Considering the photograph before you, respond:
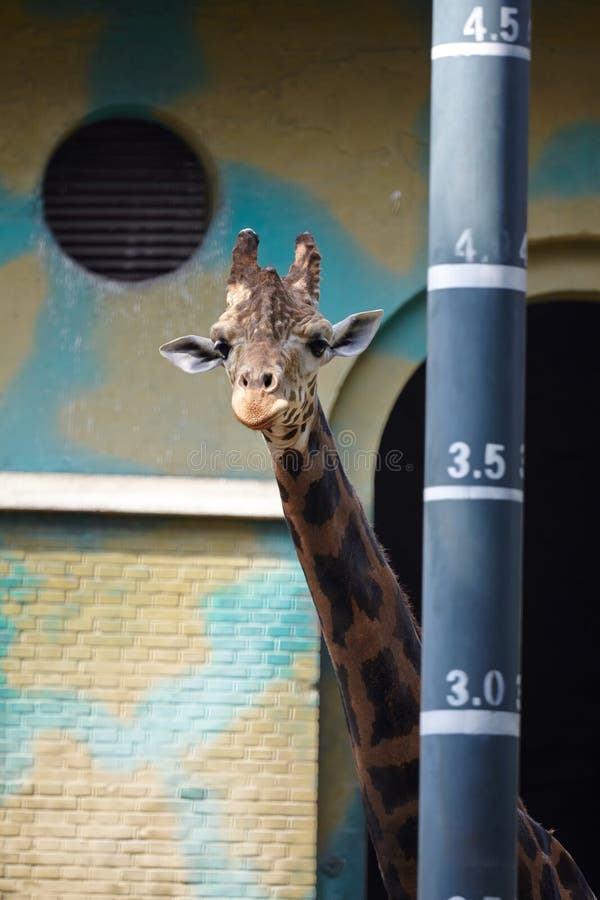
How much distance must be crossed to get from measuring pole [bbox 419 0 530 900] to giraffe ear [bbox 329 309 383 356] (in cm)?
168

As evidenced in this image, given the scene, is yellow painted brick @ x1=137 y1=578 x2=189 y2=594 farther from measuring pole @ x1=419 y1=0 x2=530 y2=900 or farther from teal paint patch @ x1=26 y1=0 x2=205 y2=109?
measuring pole @ x1=419 y1=0 x2=530 y2=900

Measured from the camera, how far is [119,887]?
8.99 meters

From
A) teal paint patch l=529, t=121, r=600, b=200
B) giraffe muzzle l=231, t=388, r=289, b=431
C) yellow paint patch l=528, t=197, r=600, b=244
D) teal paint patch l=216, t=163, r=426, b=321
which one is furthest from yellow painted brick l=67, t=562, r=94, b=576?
giraffe muzzle l=231, t=388, r=289, b=431

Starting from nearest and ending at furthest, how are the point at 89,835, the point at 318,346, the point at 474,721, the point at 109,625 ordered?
the point at 474,721
the point at 318,346
the point at 89,835
the point at 109,625

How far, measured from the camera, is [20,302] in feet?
31.1

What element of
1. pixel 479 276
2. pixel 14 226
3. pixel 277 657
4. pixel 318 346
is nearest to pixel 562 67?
pixel 14 226

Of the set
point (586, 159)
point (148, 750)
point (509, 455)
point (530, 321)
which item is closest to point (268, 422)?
point (509, 455)

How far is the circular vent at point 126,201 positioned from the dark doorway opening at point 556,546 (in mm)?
4156

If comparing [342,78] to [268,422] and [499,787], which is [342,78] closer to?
[268,422]

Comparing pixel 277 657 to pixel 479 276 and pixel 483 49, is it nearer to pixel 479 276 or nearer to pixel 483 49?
pixel 479 276

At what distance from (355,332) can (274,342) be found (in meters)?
0.66

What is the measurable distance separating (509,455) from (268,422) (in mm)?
1258

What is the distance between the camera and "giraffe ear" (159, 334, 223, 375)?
6.31m

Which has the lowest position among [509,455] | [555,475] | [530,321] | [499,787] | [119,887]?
[119,887]
